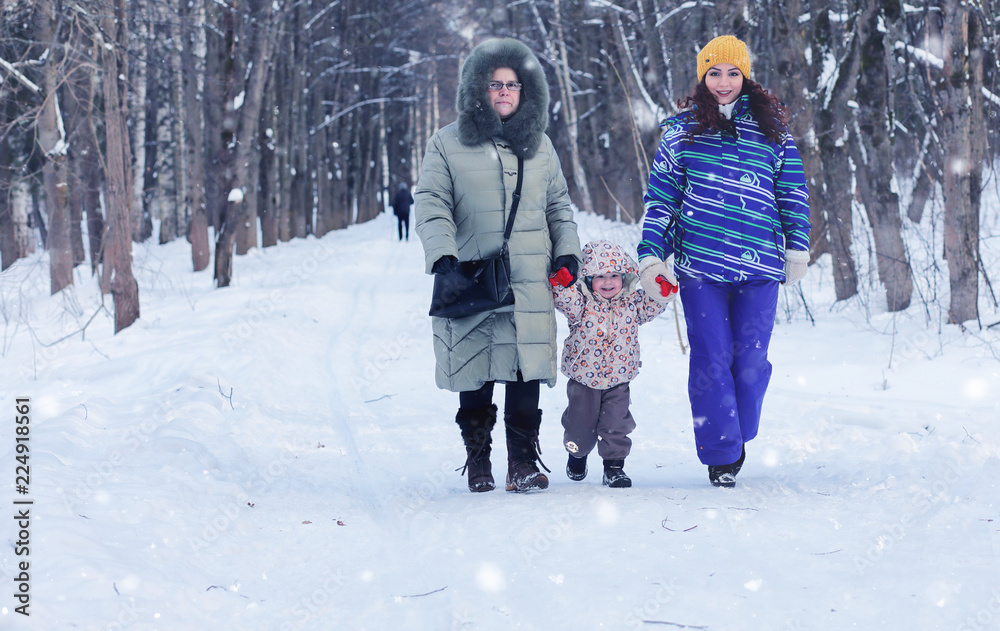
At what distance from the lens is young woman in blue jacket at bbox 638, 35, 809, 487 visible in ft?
12.3

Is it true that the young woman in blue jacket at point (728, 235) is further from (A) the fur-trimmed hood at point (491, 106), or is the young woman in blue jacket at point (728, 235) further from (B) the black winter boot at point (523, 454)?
(B) the black winter boot at point (523, 454)

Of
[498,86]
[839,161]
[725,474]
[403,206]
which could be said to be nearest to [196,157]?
[403,206]

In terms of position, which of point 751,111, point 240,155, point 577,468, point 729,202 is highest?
point 751,111

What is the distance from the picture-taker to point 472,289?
147 inches

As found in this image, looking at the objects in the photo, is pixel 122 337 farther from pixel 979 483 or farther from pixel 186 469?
pixel 979 483

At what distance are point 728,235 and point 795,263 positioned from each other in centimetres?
34

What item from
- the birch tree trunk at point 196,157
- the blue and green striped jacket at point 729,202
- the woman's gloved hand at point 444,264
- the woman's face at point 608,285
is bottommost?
the birch tree trunk at point 196,157

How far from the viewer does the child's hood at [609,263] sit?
13.0 feet

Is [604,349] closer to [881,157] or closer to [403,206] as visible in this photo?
[881,157]

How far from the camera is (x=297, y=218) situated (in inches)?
931

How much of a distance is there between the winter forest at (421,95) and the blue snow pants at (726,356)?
8.08 feet

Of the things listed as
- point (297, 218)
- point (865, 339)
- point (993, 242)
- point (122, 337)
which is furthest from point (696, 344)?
point (297, 218)

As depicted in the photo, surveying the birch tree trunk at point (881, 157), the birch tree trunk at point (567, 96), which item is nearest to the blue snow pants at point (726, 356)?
the birch tree trunk at point (881, 157)

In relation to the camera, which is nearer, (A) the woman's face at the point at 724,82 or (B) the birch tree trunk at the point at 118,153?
(A) the woman's face at the point at 724,82
